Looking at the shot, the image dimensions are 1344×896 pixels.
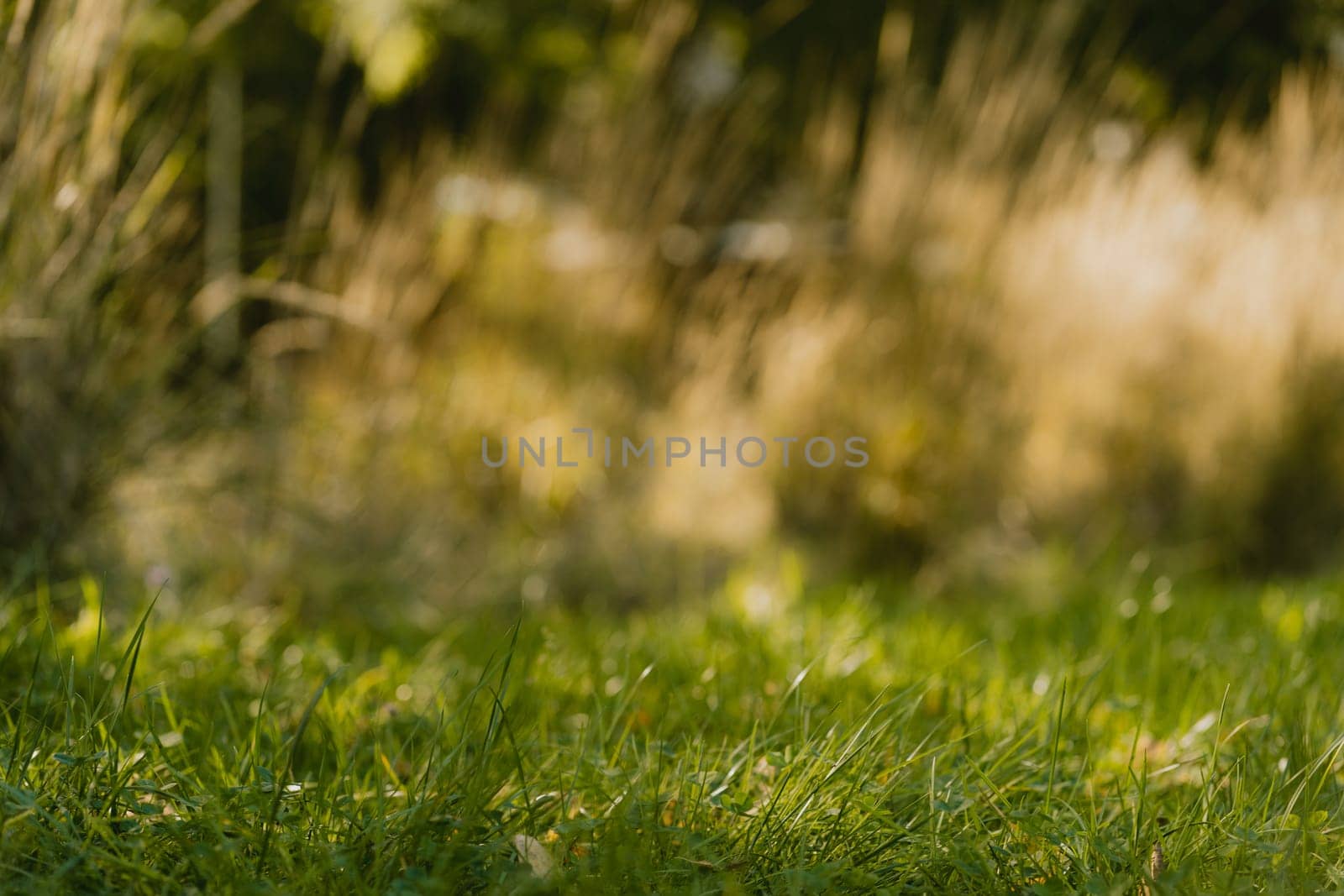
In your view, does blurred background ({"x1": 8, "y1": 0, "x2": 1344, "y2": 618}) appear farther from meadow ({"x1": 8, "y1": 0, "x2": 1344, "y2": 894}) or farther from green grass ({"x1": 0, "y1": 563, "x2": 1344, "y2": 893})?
green grass ({"x1": 0, "y1": 563, "x2": 1344, "y2": 893})

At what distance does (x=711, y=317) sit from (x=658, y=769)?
289 cm

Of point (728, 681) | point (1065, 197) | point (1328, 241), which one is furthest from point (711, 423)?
point (1328, 241)

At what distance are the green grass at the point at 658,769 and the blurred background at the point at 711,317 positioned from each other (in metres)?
1.07

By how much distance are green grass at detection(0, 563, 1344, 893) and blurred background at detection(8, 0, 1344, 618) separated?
3.50 ft

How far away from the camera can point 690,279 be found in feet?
13.7

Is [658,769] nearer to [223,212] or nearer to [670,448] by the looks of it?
[670,448]

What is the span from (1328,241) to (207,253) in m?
3.40

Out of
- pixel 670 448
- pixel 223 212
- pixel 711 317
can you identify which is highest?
pixel 223 212

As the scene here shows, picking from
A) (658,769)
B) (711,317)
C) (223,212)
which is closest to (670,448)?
(711,317)

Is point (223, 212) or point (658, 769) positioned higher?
point (223, 212)

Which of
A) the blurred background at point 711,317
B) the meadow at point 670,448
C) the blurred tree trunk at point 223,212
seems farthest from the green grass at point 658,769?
the blurred background at point 711,317

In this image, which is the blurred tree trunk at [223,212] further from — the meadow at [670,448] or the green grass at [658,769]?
the green grass at [658,769]

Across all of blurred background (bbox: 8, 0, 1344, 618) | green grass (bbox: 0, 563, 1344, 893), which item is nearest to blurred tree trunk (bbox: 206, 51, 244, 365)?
blurred background (bbox: 8, 0, 1344, 618)

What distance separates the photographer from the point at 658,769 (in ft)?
4.10
